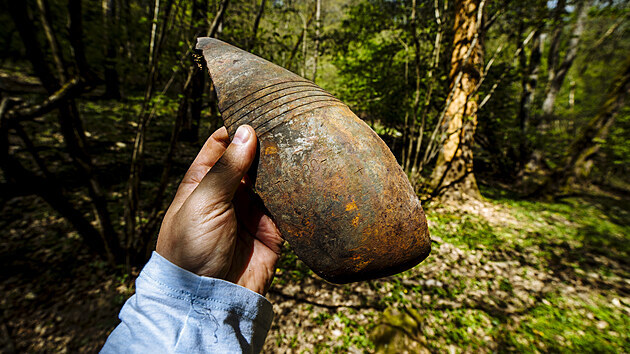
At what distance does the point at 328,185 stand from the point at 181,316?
39.4 inches

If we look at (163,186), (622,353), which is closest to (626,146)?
(622,353)

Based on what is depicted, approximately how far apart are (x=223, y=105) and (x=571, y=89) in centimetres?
2088

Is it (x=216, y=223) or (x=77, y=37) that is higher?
(x=77, y=37)

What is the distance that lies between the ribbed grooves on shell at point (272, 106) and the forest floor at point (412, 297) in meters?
2.76

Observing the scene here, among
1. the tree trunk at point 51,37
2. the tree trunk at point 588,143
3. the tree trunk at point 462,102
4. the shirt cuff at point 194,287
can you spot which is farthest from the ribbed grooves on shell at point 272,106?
the tree trunk at point 588,143

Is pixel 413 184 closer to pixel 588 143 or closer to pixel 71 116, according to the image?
pixel 71 116

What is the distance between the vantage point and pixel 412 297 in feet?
10.7

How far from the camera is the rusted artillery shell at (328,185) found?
1.07 m

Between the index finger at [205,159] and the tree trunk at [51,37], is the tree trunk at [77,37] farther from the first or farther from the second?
the index finger at [205,159]

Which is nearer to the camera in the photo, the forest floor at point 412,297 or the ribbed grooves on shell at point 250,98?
the ribbed grooves on shell at point 250,98

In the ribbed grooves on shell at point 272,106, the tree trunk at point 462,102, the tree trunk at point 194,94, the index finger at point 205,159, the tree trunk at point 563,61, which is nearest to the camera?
the ribbed grooves on shell at point 272,106

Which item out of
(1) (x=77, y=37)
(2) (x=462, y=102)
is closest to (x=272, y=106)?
(1) (x=77, y=37)

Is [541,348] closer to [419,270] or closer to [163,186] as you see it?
[419,270]

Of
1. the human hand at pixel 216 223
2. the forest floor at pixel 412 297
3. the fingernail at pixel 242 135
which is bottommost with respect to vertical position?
the forest floor at pixel 412 297
